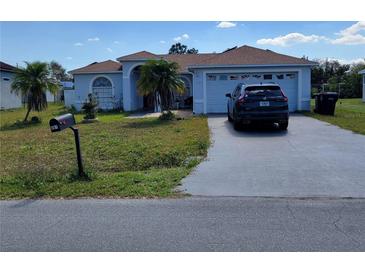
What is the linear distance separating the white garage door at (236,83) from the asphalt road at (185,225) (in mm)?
15740

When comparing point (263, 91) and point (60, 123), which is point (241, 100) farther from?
point (60, 123)

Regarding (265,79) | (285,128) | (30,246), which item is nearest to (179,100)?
(265,79)

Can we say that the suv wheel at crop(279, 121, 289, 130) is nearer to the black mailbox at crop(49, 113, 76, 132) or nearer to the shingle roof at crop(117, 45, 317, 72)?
the shingle roof at crop(117, 45, 317, 72)

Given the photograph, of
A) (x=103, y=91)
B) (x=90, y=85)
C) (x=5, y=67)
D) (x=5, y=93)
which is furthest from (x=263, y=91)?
(x=5, y=67)

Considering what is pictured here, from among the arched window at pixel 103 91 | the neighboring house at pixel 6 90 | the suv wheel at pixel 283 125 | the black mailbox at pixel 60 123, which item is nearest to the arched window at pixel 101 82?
the arched window at pixel 103 91

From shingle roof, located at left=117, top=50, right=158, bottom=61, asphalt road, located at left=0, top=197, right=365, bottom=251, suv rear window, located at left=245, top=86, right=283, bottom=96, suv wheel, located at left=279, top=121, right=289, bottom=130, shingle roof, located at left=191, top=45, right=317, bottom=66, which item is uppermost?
shingle roof, located at left=117, top=50, right=158, bottom=61

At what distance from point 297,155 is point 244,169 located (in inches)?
77.4

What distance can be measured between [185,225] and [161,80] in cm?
1418

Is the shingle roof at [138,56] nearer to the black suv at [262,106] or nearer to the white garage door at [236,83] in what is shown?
the white garage door at [236,83]

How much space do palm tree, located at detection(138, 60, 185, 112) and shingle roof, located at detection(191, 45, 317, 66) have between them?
2.96m

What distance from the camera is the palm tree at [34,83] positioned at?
19.6 meters

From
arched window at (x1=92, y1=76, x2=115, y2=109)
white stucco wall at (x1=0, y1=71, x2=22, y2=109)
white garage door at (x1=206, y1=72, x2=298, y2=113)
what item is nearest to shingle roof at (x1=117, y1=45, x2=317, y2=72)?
white garage door at (x1=206, y1=72, x2=298, y2=113)

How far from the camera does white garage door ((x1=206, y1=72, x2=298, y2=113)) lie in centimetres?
2091

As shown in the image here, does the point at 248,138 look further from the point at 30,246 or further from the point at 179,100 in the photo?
the point at 179,100
